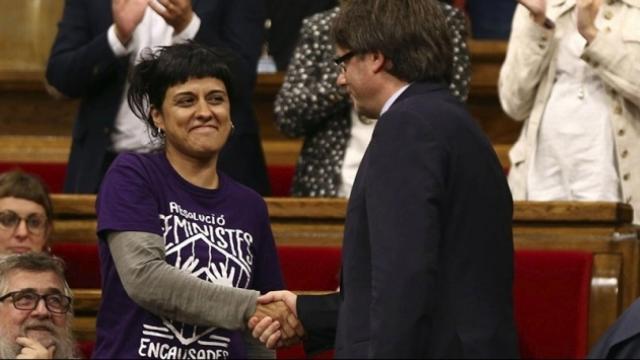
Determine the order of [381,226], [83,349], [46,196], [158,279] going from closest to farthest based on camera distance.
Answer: [381,226]
[158,279]
[83,349]
[46,196]

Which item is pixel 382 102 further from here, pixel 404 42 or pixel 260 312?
pixel 260 312

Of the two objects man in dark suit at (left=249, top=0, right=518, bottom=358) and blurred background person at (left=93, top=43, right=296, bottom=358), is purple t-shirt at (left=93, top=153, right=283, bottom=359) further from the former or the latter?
man in dark suit at (left=249, top=0, right=518, bottom=358)

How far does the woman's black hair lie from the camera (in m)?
4.80

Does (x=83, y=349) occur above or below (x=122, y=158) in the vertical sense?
below

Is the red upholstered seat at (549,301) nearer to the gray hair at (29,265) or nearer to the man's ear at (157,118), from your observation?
the gray hair at (29,265)

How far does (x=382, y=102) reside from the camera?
398cm

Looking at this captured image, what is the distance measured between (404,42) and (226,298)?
88 centimetres

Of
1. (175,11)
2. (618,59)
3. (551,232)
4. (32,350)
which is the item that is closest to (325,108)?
(175,11)

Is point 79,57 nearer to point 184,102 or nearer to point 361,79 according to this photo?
point 184,102

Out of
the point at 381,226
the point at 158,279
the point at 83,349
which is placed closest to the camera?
the point at 381,226

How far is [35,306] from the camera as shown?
484cm

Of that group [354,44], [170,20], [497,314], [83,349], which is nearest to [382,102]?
[354,44]

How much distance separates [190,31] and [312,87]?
0.42 metres

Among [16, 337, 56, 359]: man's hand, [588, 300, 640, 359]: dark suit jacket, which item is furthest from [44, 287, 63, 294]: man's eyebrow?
[588, 300, 640, 359]: dark suit jacket
